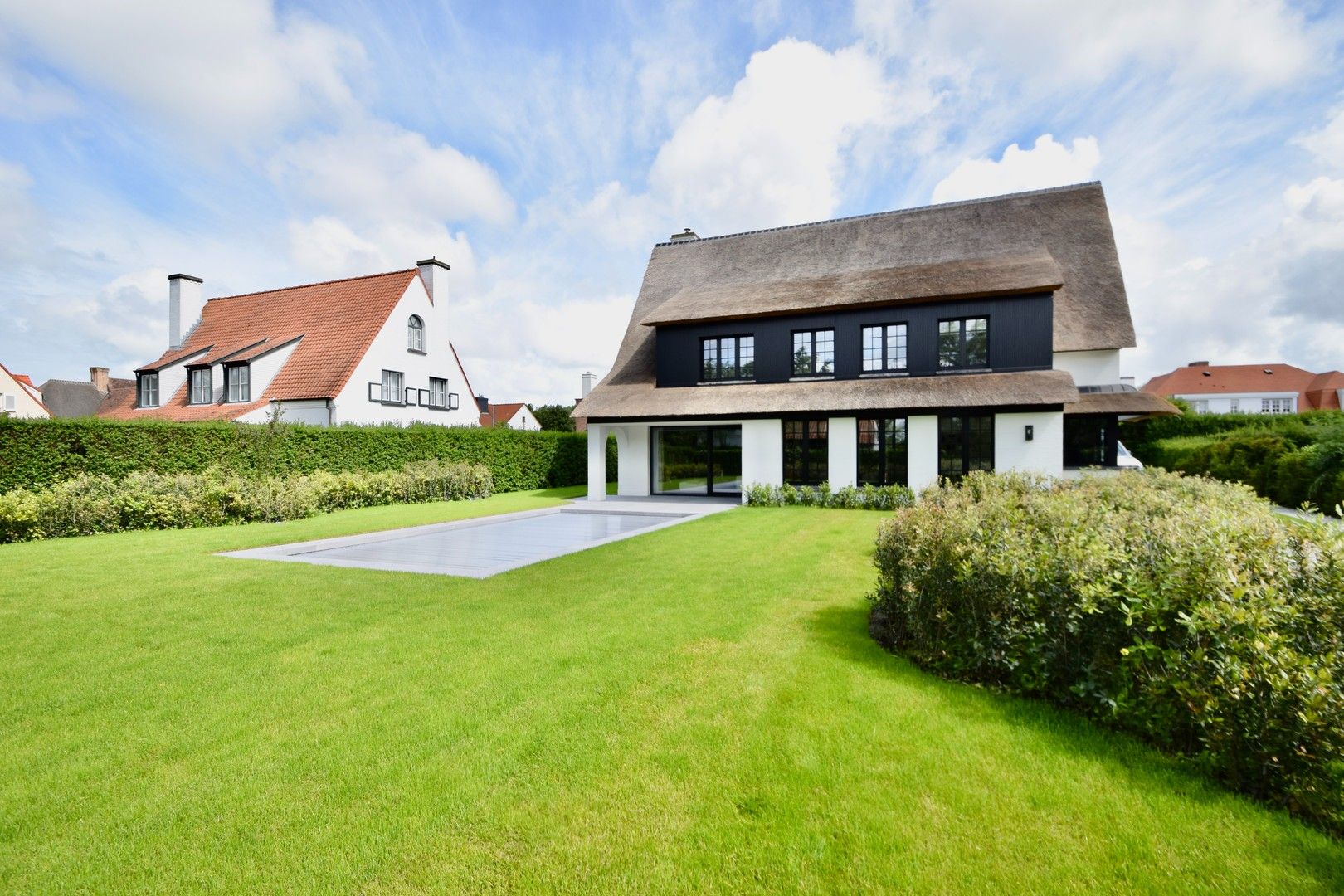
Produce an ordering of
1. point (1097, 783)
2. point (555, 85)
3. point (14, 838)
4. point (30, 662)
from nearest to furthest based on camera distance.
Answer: point (14, 838)
point (1097, 783)
point (30, 662)
point (555, 85)

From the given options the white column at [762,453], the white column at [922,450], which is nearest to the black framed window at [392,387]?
the white column at [762,453]

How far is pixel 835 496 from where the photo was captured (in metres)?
16.8

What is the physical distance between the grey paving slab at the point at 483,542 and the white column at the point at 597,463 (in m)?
2.61

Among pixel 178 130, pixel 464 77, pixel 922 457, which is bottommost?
pixel 922 457

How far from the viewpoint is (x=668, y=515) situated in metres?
15.9

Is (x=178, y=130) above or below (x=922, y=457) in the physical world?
above

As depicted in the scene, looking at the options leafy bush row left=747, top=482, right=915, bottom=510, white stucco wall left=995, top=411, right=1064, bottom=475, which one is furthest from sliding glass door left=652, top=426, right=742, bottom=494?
white stucco wall left=995, top=411, right=1064, bottom=475

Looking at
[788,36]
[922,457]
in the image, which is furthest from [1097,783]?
[788,36]

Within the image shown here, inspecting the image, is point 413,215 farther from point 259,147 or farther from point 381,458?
point 381,458

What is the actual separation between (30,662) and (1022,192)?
1154 inches

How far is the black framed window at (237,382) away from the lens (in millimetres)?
24688

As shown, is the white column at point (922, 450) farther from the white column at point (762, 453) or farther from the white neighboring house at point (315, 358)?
the white neighboring house at point (315, 358)

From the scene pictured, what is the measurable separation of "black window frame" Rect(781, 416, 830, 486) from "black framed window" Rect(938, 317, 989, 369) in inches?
162

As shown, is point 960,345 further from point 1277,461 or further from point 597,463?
point 597,463
